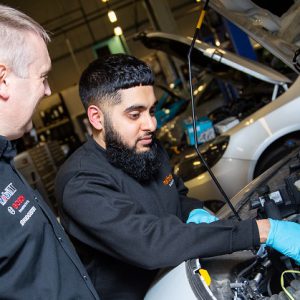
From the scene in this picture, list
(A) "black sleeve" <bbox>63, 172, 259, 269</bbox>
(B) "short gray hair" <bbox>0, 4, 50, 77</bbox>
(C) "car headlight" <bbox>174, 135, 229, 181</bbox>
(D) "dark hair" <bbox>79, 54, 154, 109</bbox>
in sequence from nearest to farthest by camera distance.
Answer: (B) "short gray hair" <bbox>0, 4, 50, 77</bbox>, (A) "black sleeve" <bbox>63, 172, 259, 269</bbox>, (D) "dark hair" <bbox>79, 54, 154, 109</bbox>, (C) "car headlight" <bbox>174, 135, 229, 181</bbox>

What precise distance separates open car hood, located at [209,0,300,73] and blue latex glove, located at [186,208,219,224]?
1336mm

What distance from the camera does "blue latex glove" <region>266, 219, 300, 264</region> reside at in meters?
1.18

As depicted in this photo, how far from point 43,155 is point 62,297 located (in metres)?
6.04

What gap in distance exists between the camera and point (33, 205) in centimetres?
109

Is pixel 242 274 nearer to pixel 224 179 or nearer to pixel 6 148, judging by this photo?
pixel 6 148

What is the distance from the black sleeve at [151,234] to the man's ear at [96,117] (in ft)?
1.10

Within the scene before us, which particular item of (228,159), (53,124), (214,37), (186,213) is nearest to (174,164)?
(228,159)

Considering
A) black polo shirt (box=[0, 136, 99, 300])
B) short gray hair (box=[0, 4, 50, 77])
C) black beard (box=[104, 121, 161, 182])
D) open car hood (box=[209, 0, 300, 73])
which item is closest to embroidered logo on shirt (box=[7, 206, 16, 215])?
black polo shirt (box=[0, 136, 99, 300])

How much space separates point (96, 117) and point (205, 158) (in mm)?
1752

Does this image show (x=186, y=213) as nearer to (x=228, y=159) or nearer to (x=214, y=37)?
(x=228, y=159)

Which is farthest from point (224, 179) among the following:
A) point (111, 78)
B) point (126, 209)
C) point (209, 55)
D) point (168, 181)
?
point (126, 209)

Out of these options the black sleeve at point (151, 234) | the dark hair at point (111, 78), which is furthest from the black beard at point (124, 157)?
the black sleeve at point (151, 234)

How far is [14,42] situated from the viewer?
1.05 meters

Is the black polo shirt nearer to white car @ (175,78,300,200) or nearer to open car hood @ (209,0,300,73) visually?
open car hood @ (209,0,300,73)
